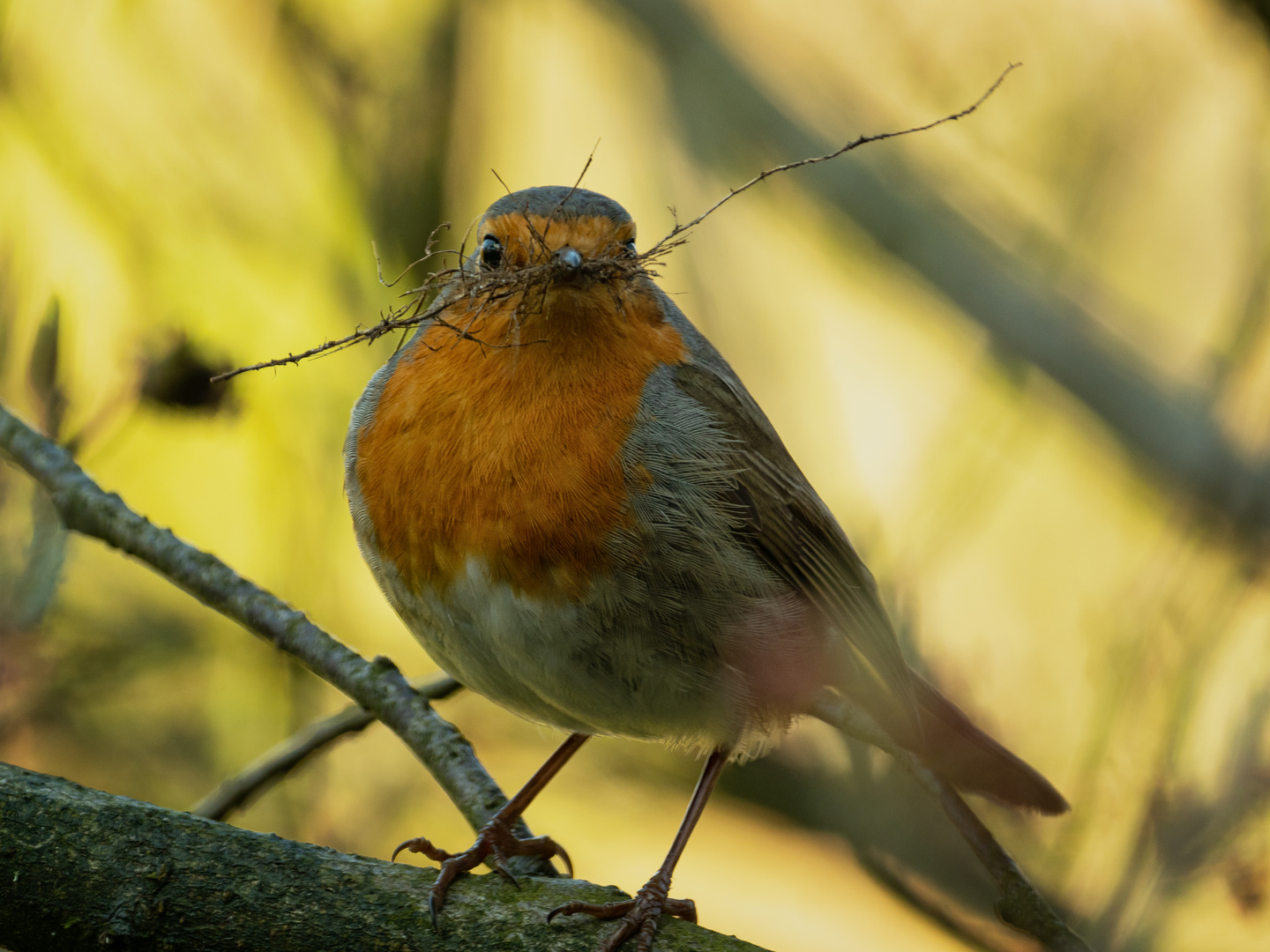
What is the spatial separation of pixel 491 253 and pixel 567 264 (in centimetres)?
32

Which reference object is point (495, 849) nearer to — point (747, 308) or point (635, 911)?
point (635, 911)

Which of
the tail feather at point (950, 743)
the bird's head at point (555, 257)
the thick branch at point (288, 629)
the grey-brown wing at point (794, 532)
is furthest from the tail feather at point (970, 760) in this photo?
the bird's head at point (555, 257)

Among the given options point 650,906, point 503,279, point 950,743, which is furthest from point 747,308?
point 650,906

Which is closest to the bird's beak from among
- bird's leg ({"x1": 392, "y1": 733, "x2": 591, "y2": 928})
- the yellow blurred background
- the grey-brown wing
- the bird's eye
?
the bird's eye

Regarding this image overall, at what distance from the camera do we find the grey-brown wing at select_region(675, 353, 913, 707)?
322 centimetres

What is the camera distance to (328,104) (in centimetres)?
508

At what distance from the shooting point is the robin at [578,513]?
279 cm

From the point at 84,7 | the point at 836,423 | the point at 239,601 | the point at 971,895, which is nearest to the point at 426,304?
the point at 239,601

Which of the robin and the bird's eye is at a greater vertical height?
the bird's eye

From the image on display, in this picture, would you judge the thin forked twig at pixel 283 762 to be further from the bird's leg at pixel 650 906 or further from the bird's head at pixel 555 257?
the bird's head at pixel 555 257

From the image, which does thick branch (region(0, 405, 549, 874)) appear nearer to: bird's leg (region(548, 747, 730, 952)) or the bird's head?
bird's leg (region(548, 747, 730, 952))

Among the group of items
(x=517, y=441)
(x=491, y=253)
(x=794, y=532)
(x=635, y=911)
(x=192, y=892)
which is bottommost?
(x=192, y=892)

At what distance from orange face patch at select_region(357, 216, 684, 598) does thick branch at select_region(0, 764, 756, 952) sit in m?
0.78

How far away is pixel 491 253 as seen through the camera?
9.83 feet
